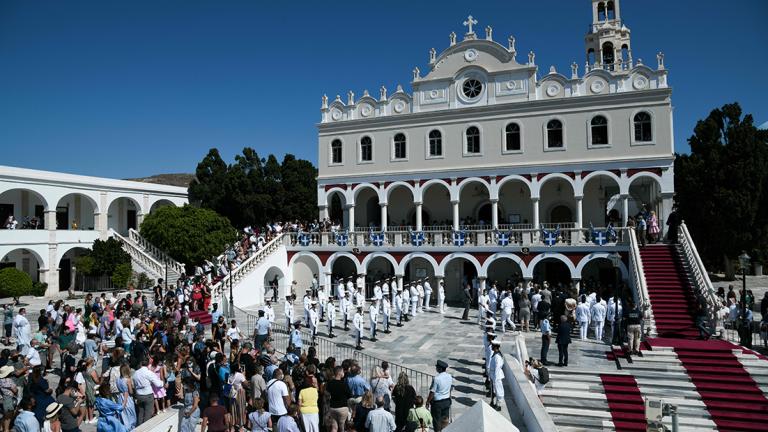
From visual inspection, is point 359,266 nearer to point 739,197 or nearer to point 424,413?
point 424,413

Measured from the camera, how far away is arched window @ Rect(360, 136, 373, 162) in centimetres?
3058

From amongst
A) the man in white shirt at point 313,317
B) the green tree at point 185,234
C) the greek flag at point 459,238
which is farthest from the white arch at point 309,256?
the man in white shirt at point 313,317

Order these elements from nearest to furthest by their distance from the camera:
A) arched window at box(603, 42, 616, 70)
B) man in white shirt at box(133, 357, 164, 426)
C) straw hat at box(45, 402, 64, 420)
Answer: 1. straw hat at box(45, 402, 64, 420)
2. man in white shirt at box(133, 357, 164, 426)
3. arched window at box(603, 42, 616, 70)

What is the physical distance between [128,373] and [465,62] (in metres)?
24.1

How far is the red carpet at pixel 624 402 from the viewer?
1161 centimetres

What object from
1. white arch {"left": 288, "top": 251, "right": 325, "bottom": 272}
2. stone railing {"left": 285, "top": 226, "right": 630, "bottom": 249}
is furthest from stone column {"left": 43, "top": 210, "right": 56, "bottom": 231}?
white arch {"left": 288, "top": 251, "right": 325, "bottom": 272}

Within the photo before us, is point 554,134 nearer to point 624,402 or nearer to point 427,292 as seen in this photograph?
point 427,292

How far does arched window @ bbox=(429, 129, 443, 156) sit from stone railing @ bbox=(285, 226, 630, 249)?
182 inches

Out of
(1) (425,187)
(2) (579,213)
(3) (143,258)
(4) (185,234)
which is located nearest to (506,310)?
(2) (579,213)

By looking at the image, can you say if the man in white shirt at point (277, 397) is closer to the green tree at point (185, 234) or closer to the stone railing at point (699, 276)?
the stone railing at point (699, 276)

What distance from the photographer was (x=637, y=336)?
15297 millimetres

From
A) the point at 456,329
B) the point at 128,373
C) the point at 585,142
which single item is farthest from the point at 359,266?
the point at 128,373

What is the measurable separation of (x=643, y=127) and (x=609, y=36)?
12.9m

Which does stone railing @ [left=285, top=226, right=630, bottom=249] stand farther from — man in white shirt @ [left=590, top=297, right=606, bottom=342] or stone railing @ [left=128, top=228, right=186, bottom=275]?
man in white shirt @ [left=590, top=297, right=606, bottom=342]
